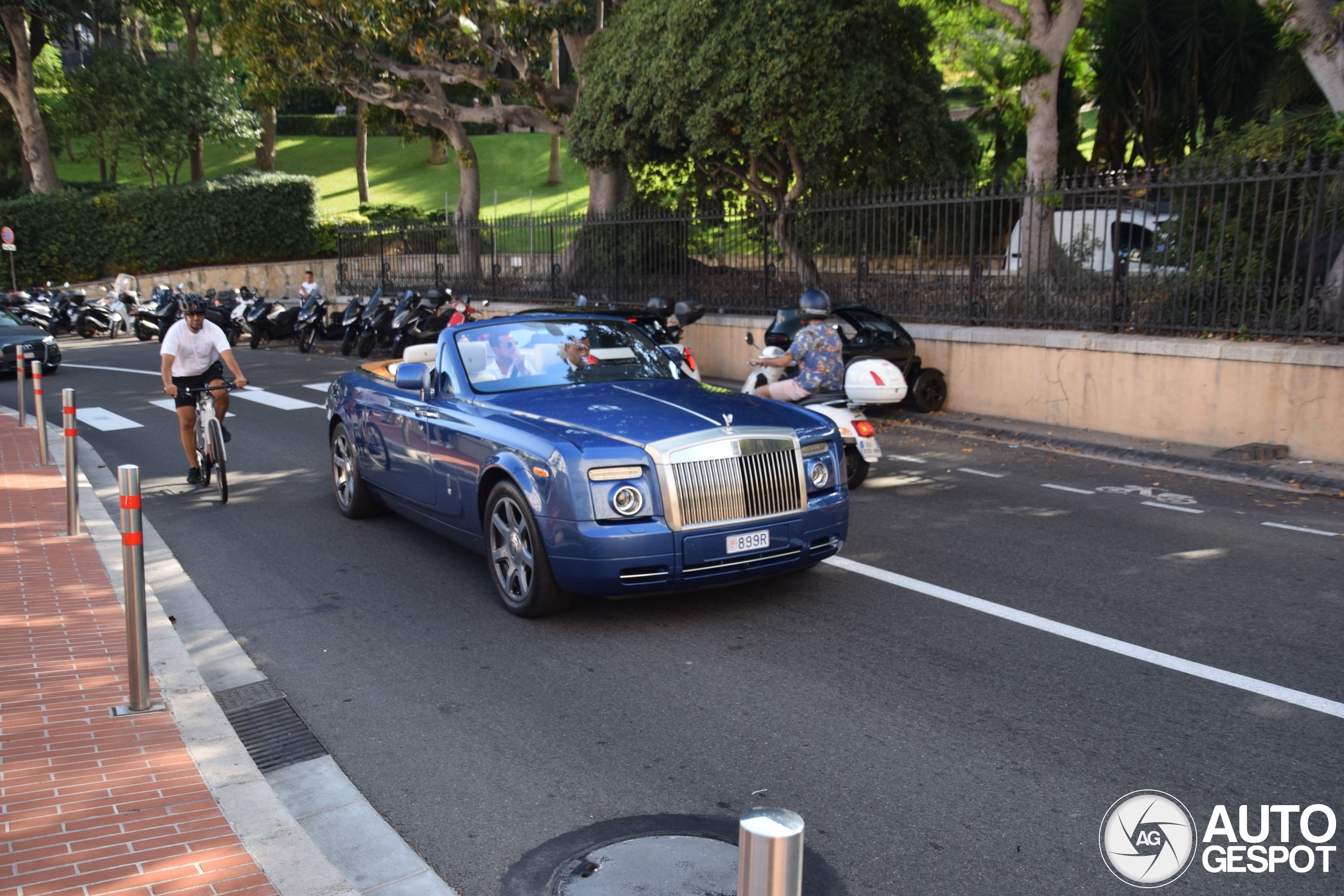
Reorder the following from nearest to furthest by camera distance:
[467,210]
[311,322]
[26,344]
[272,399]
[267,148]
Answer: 1. [272,399]
2. [26,344]
3. [311,322]
4. [467,210]
5. [267,148]

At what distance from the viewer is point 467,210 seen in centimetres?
3141

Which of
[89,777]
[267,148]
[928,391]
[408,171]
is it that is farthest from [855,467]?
[408,171]

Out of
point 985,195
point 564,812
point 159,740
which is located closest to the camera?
point 564,812

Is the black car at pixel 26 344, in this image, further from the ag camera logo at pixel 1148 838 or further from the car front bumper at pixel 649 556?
the ag camera logo at pixel 1148 838

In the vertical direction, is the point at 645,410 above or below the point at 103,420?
above

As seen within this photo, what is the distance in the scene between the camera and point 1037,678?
5574mm

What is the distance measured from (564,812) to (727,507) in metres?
2.37

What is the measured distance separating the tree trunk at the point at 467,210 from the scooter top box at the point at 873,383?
17.9 m

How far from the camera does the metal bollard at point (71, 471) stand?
8.31m

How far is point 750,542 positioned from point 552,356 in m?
2.29

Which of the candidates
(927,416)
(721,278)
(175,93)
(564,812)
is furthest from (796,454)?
(175,93)

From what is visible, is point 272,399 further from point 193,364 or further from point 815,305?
point 815,305

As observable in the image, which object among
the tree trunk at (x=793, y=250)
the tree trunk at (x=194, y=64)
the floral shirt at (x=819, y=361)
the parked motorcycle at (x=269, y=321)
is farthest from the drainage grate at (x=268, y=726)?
the tree trunk at (x=194, y=64)

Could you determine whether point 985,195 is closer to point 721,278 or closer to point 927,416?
point 927,416
